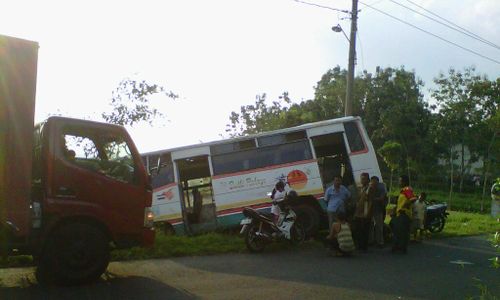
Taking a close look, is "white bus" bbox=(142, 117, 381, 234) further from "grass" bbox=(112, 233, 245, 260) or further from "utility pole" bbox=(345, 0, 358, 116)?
"utility pole" bbox=(345, 0, 358, 116)

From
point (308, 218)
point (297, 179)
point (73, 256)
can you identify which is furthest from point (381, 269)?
point (73, 256)

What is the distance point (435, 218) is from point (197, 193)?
6.86 m

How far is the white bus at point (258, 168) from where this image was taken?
13.5 m

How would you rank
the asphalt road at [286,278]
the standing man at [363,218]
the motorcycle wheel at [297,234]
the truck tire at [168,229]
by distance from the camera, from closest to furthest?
the asphalt road at [286,278] → the standing man at [363,218] → the motorcycle wheel at [297,234] → the truck tire at [168,229]

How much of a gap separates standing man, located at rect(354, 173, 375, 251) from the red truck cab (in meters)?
5.13

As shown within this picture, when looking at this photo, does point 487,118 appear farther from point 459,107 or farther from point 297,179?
point 297,179

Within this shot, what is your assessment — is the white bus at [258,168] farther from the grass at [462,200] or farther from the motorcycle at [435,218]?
the grass at [462,200]

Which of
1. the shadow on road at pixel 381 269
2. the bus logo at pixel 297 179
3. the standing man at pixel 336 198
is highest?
the bus logo at pixel 297 179

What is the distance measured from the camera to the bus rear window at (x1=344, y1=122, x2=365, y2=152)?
534 inches

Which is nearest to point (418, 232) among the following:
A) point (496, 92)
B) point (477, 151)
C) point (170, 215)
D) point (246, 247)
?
point (246, 247)

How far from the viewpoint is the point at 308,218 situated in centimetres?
1327

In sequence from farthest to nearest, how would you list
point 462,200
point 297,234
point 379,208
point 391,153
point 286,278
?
point 462,200 < point 391,153 < point 379,208 < point 297,234 < point 286,278

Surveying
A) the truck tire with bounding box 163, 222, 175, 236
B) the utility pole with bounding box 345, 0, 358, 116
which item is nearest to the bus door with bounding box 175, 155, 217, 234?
the truck tire with bounding box 163, 222, 175, 236

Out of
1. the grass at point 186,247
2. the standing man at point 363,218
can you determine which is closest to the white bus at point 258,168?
the grass at point 186,247
